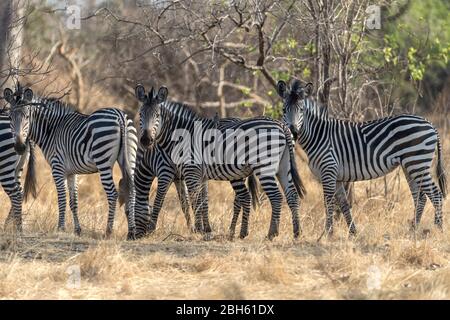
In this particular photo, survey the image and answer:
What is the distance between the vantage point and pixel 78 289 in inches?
258

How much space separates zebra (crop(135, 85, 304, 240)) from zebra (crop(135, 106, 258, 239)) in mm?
166

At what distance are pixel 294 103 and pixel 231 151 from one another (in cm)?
93

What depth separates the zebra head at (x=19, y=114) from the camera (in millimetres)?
9406

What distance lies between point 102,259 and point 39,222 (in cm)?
355

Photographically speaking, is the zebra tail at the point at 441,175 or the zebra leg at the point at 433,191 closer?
the zebra leg at the point at 433,191

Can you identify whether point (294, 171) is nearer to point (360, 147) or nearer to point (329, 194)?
point (329, 194)

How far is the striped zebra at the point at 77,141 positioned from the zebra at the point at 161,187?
330 millimetres

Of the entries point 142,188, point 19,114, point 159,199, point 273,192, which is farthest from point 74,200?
point 273,192

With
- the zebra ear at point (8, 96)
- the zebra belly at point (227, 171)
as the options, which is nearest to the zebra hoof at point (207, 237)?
the zebra belly at point (227, 171)

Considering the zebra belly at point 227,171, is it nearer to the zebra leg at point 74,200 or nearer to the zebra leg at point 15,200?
the zebra leg at point 74,200

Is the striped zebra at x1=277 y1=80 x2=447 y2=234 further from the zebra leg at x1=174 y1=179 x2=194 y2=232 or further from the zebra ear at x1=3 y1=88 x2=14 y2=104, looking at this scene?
the zebra ear at x1=3 y1=88 x2=14 y2=104

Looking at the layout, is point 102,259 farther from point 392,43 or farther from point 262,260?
point 392,43

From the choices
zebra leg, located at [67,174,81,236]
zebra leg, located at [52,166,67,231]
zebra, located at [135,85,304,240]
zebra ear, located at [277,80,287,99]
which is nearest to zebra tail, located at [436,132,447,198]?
zebra, located at [135,85,304,240]
